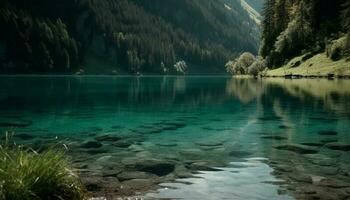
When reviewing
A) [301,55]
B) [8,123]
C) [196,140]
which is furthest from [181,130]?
[301,55]

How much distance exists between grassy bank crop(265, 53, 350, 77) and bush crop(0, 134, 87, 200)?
129 m

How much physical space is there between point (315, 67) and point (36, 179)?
144 m

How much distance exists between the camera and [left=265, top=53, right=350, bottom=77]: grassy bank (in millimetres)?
136375

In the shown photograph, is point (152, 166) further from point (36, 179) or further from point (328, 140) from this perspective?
point (328, 140)

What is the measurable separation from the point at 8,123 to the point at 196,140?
17.4 metres

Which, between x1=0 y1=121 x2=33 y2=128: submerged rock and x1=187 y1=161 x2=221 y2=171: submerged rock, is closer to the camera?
x1=187 y1=161 x2=221 y2=171: submerged rock

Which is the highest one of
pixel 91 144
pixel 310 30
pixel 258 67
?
pixel 310 30

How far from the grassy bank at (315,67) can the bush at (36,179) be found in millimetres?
129362

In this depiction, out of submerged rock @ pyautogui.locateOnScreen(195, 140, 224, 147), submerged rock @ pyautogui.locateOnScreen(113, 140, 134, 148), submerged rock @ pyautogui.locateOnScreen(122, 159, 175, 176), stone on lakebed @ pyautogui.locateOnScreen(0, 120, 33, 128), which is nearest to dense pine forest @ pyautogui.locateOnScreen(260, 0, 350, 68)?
stone on lakebed @ pyautogui.locateOnScreen(0, 120, 33, 128)

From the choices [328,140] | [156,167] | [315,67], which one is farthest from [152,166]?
[315,67]

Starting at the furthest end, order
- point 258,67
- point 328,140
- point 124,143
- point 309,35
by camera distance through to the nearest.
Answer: point 258,67
point 309,35
point 328,140
point 124,143

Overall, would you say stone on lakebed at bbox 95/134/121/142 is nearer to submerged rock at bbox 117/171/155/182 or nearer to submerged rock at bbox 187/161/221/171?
submerged rock at bbox 187/161/221/171

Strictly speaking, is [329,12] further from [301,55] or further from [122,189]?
[122,189]

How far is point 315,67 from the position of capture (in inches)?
5822
